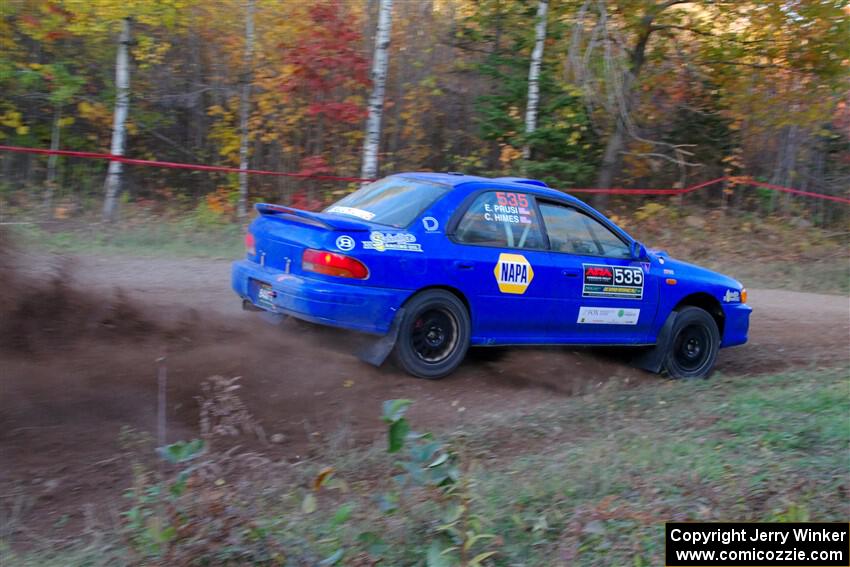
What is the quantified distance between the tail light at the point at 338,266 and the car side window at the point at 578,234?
1.85 meters

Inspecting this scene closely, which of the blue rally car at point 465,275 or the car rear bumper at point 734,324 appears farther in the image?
the car rear bumper at point 734,324

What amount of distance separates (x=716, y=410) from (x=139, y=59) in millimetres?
13867

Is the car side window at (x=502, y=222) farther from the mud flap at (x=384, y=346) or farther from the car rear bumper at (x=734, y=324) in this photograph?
the car rear bumper at (x=734, y=324)

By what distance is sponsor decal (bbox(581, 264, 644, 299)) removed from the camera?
7398mm

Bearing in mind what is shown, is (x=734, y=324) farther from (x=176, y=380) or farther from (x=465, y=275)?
(x=176, y=380)

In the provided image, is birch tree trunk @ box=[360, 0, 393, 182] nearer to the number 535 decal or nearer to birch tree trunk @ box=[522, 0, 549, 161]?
birch tree trunk @ box=[522, 0, 549, 161]

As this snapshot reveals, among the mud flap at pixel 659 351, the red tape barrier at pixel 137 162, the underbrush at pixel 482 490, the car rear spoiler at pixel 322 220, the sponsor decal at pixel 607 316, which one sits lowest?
the underbrush at pixel 482 490

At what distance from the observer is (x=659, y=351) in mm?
8000

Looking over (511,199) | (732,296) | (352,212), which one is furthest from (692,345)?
(352,212)

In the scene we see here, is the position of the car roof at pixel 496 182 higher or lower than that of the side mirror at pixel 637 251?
higher

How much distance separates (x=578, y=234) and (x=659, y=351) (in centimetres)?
151

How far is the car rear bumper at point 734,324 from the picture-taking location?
8.32m

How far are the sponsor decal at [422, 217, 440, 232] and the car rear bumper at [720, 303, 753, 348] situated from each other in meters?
3.33

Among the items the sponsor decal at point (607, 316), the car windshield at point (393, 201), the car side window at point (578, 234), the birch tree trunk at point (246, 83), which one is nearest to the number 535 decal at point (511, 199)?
the car side window at point (578, 234)
